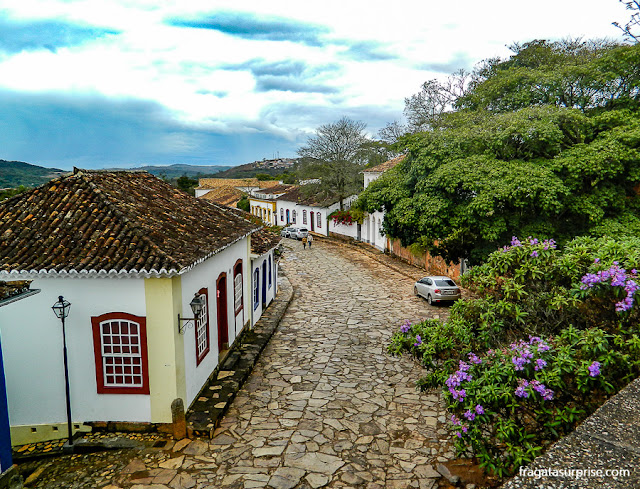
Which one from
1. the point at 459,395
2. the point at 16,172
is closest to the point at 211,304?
the point at 459,395

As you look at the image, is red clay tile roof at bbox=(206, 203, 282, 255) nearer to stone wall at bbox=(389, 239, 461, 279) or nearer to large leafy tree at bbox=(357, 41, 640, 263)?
large leafy tree at bbox=(357, 41, 640, 263)

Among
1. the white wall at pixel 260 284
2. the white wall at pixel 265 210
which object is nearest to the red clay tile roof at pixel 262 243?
the white wall at pixel 260 284

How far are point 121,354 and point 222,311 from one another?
3.79m

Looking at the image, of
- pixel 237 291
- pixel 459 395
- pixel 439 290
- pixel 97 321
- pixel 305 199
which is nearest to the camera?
pixel 459 395

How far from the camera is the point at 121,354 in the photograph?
8.76 metres

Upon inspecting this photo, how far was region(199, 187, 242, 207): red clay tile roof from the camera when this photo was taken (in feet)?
206

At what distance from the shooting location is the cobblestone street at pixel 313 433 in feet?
24.9

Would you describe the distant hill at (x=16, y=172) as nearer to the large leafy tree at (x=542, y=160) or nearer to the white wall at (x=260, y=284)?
the white wall at (x=260, y=284)

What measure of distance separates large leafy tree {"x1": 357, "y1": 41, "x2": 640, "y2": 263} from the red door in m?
8.37

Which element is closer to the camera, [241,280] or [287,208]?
[241,280]

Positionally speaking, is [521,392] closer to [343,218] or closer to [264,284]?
[264,284]

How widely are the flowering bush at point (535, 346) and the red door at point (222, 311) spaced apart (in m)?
5.99

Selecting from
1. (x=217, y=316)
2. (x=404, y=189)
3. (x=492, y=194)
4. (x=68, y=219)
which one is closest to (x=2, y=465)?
(x=68, y=219)

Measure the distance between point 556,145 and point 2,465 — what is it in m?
16.9
